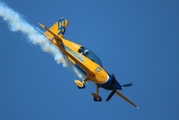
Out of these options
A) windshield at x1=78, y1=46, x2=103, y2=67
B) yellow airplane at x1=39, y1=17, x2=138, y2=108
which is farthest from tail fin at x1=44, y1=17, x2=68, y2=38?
windshield at x1=78, y1=46, x2=103, y2=67

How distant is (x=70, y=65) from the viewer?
4403 cm

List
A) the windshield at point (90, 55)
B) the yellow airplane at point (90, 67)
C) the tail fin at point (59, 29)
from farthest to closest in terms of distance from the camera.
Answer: the tail fin at point (59, 29)
the windshield at point (90, 55)
the yellow airplane at point (90, 67)

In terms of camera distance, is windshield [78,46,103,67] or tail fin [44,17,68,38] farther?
tail fin [44,17,68,38]

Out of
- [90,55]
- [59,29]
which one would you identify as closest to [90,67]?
[90,55]

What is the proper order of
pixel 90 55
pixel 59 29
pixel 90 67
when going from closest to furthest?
pixel 90 67 → pixel 90 55 → pixel 59 29

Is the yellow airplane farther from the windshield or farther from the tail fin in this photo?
the tail fin

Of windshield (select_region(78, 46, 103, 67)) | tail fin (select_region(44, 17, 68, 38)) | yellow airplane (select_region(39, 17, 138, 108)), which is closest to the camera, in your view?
yellow airplane (select_region(39, 17, 138, 108))

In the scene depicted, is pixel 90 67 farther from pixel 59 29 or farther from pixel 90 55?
pixel 59 29

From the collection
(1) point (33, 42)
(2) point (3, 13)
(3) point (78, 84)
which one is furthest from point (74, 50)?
(2) point (3, 13)

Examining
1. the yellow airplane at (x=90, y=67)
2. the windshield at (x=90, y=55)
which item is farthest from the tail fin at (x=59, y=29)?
the windshield at (x=90, y=55)

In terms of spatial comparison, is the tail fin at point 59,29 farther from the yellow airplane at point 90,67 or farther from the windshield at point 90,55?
the windshield at point 90,55

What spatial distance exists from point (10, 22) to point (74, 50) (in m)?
10.2

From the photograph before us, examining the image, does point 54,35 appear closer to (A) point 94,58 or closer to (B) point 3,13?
(A) point 94,58

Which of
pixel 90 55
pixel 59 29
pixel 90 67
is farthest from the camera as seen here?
pixel 59 29
